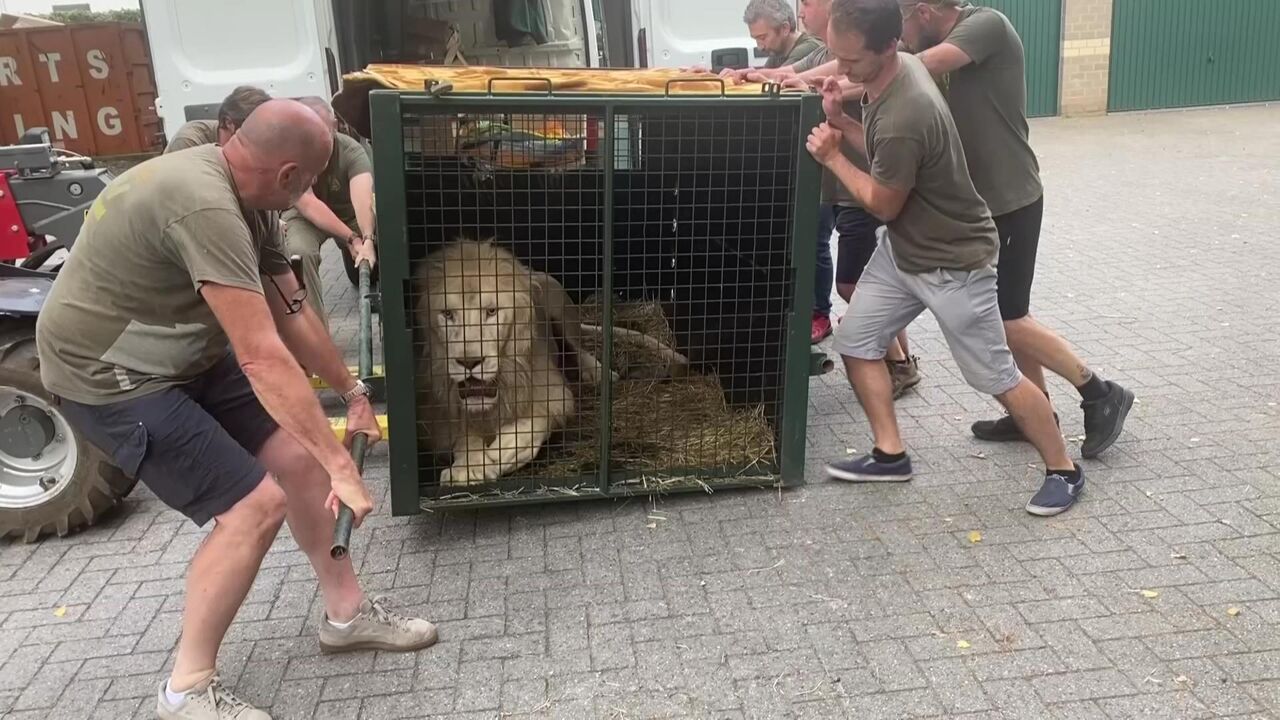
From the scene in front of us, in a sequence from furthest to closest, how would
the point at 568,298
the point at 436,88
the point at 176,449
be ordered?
the point at 568,298 → the point at 436,88 → the point at 176,449

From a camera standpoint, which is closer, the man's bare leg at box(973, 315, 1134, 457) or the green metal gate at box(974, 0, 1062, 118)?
the man's bare leg at box(973, 315, 1134, 457)

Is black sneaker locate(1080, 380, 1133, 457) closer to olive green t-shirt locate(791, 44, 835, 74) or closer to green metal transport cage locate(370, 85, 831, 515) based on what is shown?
green metal transport cage locate(370, 85, 831, 515)

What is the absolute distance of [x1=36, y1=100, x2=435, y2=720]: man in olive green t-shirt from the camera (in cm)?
258

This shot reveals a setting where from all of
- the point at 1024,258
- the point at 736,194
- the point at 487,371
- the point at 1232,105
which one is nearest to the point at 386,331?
the point at 487,371

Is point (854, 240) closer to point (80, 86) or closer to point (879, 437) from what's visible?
point (879, 437)

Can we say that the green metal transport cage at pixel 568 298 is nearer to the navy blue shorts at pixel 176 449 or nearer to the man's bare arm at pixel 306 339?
the man's bare arm at pixel 306 339

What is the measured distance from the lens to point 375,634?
3213mm

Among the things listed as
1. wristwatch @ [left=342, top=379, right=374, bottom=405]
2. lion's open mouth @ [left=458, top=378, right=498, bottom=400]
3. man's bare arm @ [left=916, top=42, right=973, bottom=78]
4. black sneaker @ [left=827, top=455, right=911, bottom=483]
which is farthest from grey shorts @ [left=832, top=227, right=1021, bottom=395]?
wristwatch @ [left=342, top=379, right=374, bottom=405]

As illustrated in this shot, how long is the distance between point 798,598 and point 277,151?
2218 millimetres

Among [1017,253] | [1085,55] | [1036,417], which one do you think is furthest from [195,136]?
[1085,55]

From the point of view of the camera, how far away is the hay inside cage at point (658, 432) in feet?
14.0

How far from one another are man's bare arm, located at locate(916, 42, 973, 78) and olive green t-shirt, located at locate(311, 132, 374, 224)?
2980 millimetres

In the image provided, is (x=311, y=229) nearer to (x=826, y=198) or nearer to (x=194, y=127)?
(x=194, y=127)

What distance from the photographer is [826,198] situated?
5.52 meters
